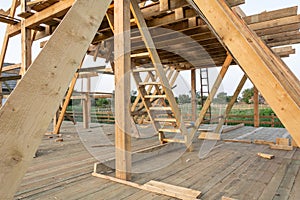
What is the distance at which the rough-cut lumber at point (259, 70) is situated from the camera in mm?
1212

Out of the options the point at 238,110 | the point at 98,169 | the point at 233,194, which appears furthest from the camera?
the point at 238,110

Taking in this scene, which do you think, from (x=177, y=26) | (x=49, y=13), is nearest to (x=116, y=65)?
(x=49, y=13)

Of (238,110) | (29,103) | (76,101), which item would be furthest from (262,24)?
(238,110)

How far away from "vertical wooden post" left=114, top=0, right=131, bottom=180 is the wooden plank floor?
0.27 meters

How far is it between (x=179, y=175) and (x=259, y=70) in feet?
6.00

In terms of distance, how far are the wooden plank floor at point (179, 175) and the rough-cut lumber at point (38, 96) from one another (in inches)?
60.7

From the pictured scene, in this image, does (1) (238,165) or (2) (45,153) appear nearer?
(1) (238,165)

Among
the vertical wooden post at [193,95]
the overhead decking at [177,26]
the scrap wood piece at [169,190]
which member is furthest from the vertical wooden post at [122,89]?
the vertical wooden post at [193,95]

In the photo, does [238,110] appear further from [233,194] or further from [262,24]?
[233,194]

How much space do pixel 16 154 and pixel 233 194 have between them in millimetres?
2086

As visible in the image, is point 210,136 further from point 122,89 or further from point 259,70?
point 259,70

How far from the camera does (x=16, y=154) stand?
2.38 ft

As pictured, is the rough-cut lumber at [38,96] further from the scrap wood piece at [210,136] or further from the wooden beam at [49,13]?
the scrap wood piece at [210,136]

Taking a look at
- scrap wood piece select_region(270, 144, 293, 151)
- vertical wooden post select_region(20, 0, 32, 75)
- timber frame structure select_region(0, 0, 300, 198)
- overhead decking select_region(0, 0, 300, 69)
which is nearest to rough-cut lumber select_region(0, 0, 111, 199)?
timber frame structure select_region(0, 0, 300, 198)
